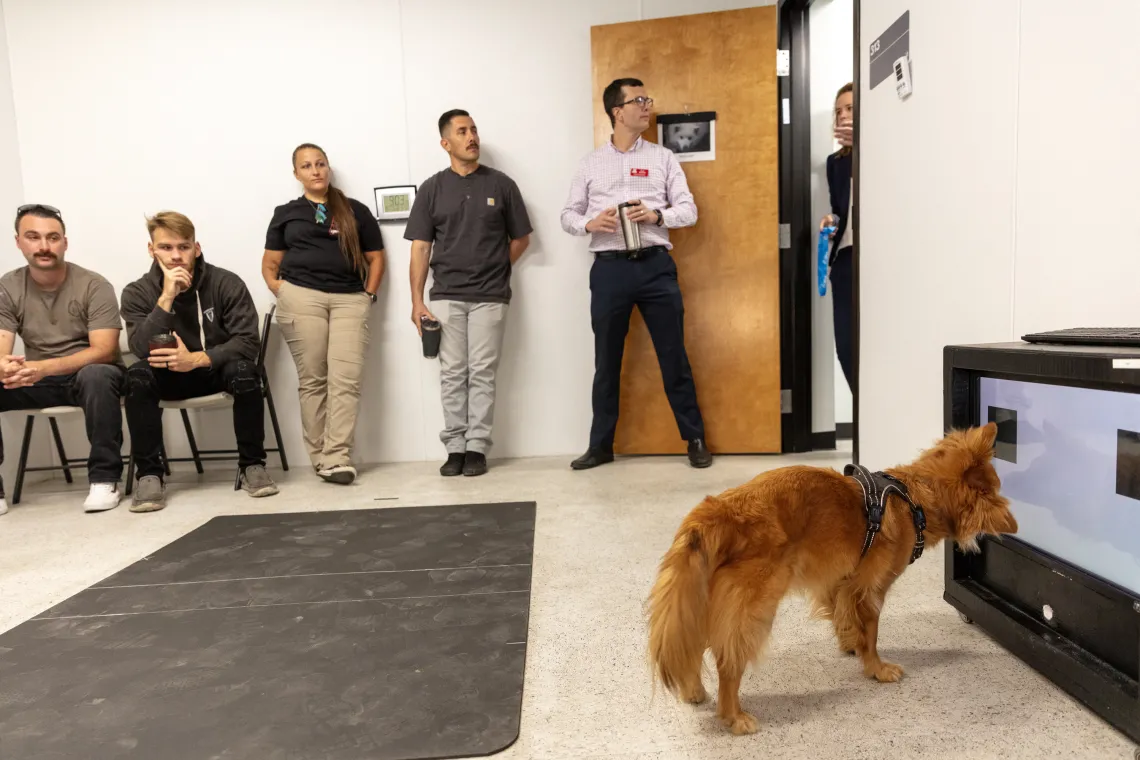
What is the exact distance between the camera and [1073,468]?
111 cm

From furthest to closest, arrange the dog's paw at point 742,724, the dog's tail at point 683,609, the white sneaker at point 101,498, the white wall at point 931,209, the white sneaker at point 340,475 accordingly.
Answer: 1. the white sneaker at point 340,475
2. the white sneaker at point 101,498
3. the white wall at point 931,209
4. the dog's paw at point 742,724
5. the dog's tail at point 683,609

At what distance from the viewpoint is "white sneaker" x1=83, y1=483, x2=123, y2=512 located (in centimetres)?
274

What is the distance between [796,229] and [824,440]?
111 centimetres

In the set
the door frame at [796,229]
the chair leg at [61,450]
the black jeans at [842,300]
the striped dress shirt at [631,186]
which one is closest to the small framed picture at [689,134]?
the striped dress shirt at [631,186]

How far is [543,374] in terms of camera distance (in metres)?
3.55

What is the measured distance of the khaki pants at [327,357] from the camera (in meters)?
3.20

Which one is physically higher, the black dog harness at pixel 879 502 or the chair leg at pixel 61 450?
the black dog harness at pixel 879 502

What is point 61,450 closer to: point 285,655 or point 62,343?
point 62,343

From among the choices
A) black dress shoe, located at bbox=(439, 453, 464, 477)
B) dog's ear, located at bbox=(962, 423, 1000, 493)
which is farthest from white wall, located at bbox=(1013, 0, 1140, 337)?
black dress shoe, located at bbox=(439, 453, 464, 477)

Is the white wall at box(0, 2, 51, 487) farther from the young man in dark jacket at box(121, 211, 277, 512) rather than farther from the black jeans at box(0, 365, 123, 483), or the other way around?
the young man in dark jacket at box(121, 211, 277, 512)

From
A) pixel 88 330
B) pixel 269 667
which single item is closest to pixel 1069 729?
pixel 269 667

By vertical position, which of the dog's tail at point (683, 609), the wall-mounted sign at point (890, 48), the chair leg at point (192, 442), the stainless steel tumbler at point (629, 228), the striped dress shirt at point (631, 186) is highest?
the wall-mounted sign at point (890, 48)

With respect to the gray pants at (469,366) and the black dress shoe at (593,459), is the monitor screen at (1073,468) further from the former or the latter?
the gray pants at (469,366)

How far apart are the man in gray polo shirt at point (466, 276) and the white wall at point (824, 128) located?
4.99 ft
